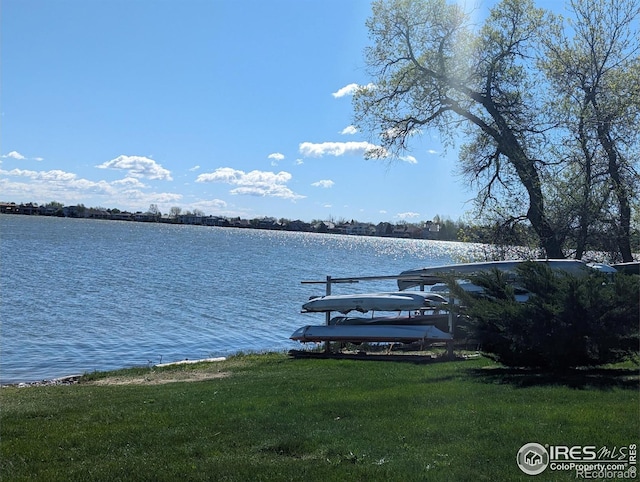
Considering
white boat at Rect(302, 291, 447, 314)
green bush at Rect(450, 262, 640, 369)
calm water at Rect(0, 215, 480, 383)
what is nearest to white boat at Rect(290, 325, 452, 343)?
white boat at Rect(302, 291, 447, 314)

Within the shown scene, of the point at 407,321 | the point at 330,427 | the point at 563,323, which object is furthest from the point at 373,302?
the point at 330,427

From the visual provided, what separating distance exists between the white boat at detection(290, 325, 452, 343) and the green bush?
393 centimetres

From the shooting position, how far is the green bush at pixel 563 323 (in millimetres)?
9234

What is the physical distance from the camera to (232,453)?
6117 mm

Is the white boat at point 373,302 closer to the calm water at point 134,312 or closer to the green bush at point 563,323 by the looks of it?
the green bush at point 563,323

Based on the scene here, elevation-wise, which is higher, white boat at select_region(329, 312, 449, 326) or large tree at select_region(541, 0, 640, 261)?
large tree at select_region(541, 0, 640, 261)

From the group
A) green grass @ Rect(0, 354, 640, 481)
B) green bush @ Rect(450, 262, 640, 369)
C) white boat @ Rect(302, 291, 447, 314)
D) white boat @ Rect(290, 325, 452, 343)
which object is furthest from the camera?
white boat @ Rect(302, 291, 447, 314)

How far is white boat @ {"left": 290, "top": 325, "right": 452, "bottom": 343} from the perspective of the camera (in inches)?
583

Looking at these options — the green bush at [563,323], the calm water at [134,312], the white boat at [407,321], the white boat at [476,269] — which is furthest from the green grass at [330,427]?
the calm water at [134,312]

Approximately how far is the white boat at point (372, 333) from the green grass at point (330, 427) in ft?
12.4

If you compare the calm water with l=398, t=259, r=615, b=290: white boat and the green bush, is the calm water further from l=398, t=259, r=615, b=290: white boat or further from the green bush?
the green bush

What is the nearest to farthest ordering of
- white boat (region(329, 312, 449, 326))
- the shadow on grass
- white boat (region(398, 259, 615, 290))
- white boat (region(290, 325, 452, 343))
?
the shadow on grass < white boat (region(290, 325, 452, 343)) < white boat (region(398, 259, 615, 290)) < white boat (region(329, 312, 449, 326))

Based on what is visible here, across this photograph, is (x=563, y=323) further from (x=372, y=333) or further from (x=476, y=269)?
(x=476, y=269)

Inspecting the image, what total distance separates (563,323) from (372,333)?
6.42 meters
